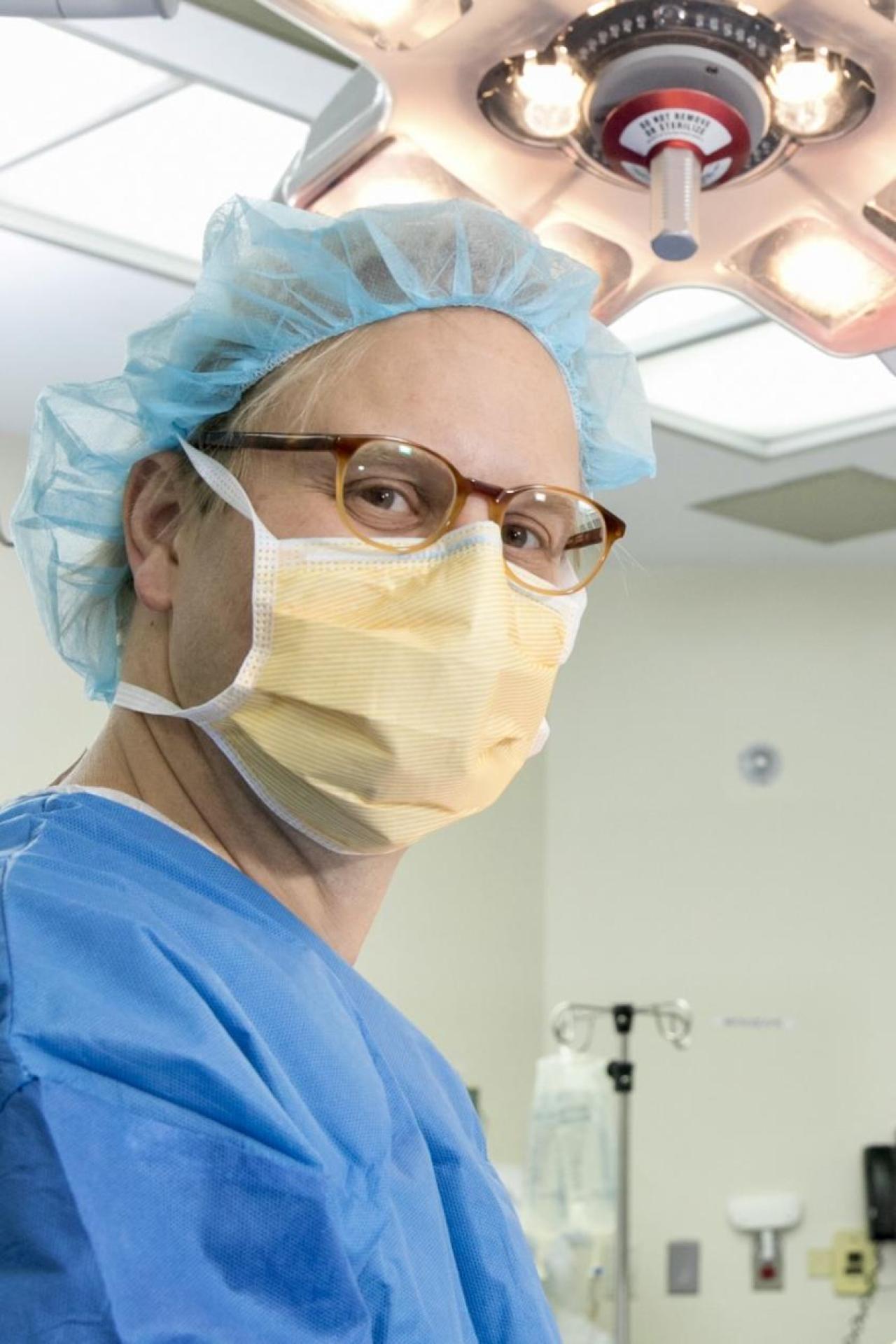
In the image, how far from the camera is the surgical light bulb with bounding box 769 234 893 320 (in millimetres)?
1028

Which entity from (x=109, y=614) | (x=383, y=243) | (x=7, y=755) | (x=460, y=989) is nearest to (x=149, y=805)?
(x=109, y=614)

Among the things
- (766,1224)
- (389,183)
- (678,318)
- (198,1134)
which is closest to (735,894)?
(766,1224)

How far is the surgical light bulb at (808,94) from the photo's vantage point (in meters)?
0.89

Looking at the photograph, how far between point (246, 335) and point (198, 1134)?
52cm

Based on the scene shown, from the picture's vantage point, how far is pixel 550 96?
93 centimetres

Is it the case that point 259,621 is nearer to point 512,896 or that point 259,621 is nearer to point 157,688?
point 157,688

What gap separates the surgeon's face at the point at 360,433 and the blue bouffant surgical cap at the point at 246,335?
0.03 metres

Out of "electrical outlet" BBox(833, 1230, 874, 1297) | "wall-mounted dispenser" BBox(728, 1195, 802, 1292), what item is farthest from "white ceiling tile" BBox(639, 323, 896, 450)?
"electrical outlet" BBox(833, 1230, 874, 1297)

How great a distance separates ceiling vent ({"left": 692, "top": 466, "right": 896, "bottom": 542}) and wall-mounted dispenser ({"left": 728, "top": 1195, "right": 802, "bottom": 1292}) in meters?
1.63

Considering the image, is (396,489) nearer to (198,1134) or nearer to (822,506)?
(198,1134)

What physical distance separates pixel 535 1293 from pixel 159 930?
1.28 ft

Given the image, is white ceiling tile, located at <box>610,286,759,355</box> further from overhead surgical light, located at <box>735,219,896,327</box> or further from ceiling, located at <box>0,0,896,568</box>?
overhead surgical light, located at <box>735,219,896,327</box>

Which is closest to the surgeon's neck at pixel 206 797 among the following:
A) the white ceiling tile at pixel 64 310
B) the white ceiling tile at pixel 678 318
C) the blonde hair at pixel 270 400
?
the blonde hair at pixel 270 400

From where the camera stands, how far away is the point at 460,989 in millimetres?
3543
